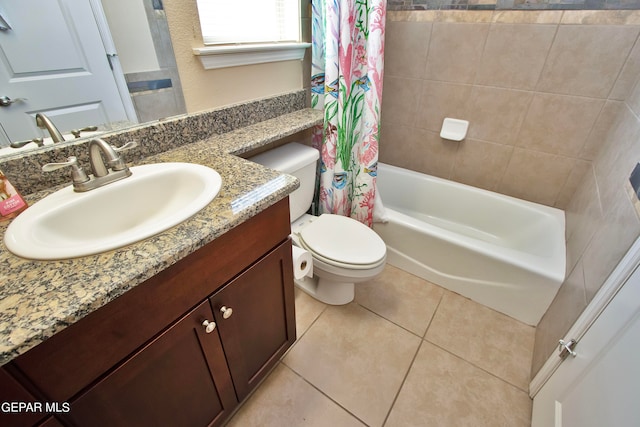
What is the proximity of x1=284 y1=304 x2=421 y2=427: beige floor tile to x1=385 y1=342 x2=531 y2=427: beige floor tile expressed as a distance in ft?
0.17

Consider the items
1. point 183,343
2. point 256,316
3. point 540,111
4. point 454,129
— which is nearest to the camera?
point 183,343

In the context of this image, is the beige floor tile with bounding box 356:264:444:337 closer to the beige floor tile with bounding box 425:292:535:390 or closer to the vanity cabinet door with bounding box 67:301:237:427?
the beige floor tile with bounding box 425:292:535:390

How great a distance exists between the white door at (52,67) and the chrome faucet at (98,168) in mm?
134

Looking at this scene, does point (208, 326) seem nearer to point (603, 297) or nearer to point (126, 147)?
point (126, 147)

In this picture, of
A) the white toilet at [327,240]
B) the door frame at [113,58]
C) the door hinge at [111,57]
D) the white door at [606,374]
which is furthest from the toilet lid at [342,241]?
the door hinge at [111,57]

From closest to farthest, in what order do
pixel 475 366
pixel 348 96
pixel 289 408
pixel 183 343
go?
1. pixel 183 343
2. pixel 289 408
3. pixel 475 366
4. pixel 348 96

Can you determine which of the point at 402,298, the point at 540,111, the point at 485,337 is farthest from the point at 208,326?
the point at 540,111

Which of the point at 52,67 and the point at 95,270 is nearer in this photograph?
the point at 95,270

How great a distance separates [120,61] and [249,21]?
57 cm

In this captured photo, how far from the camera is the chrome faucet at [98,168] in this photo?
0.75 m

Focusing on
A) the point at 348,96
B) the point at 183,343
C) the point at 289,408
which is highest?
the point at 348,96

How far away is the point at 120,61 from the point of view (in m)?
0.85

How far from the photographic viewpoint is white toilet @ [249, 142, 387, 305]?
1.26m

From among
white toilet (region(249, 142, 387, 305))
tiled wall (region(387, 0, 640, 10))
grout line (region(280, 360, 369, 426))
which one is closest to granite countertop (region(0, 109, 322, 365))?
white toilet (region(249, 142, 387, 305))
